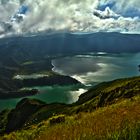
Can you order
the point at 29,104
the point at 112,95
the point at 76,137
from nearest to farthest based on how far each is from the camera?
the point at 76,137
the point at 112,95
the point at 29,104

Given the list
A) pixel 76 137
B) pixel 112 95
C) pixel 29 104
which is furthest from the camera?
pixel 29 104

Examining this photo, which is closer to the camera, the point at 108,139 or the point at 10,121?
the point at 108,139

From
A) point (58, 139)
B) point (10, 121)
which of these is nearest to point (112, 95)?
point (58, 139)

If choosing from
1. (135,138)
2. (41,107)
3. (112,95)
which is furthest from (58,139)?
(41,107)

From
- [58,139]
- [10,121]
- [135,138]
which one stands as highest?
[135,138]

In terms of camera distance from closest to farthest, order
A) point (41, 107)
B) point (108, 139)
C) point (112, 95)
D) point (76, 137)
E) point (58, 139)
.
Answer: point (108, 139) < point (76, 137) < point (58, 139) < point (112, 95) < point (41, 107)

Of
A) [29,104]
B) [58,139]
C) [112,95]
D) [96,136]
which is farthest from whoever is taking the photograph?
[29,104]

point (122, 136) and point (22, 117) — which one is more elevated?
point (122, 136)

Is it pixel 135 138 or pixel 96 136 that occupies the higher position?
pixel 135 138

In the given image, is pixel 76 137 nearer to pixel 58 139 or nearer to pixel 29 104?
pixel 58 139
